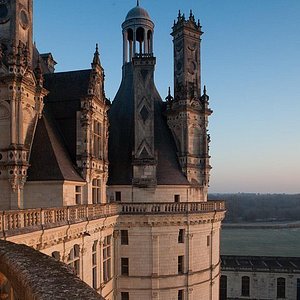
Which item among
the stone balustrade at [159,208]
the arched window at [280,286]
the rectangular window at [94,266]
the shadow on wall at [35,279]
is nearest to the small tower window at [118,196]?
the stone balustrade at [159,208]

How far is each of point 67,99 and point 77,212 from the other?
875 centimetres

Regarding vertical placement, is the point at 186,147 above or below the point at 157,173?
above

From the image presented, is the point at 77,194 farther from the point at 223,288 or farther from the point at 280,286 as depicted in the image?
the point at 280,286

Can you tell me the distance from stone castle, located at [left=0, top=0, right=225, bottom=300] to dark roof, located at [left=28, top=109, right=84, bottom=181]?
54mm

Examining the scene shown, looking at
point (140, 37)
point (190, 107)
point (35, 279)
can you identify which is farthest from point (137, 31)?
point (35, 279)

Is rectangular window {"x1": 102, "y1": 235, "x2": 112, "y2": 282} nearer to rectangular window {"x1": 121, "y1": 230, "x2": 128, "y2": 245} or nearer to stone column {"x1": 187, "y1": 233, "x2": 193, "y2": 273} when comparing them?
rectangular window {"x1": 121, "y1": 230, "x2": 128, "y2": 245}

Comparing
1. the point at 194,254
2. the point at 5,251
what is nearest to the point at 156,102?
the point at 194,254

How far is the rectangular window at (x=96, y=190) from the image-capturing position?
78.3ft

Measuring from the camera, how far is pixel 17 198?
60.6 ft

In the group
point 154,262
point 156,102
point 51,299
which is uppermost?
point 156,102

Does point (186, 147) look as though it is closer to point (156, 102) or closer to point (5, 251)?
point (156, 102)

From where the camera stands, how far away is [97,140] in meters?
24.2

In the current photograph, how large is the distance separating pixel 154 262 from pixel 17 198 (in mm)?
10234

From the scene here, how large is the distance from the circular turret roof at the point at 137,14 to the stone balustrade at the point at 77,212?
15.5 metres
